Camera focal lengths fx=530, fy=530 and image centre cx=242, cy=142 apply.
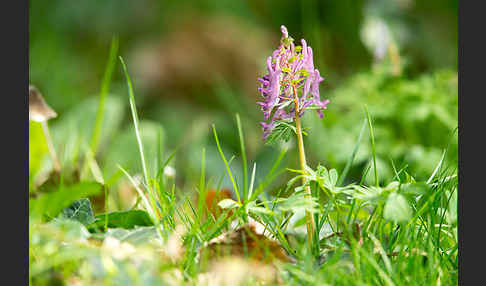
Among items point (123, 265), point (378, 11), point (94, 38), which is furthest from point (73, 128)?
point (94, 38)

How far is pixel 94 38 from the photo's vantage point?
365cm

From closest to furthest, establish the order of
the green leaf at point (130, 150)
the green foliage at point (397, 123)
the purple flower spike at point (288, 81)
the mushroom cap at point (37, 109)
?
the purple flower spike at point (288, 81)
the mushroom cap at point (37, 109)
the green leaf at point (130, 150)
the green foliage at point (397, 123)

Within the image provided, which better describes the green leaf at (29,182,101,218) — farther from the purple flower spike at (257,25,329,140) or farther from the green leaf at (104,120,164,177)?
the green leaf at (104,120,164,177)

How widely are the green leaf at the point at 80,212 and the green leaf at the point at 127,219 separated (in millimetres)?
25

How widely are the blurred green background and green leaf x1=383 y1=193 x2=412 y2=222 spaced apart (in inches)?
40.7

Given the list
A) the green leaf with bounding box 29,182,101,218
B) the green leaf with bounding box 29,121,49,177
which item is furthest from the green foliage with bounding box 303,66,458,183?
the green leaf with bounding box 29,182,101,218

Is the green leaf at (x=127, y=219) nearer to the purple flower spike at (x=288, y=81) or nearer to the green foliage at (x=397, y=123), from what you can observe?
the purple flower spike at (x=288, y=81)

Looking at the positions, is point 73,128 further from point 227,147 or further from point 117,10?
point 117,10

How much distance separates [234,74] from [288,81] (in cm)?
323

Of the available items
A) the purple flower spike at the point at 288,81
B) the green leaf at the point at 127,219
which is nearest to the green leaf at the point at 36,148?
the green leaf at the point at 127,219

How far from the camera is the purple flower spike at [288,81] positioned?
890mm

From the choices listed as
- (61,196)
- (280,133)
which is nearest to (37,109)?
(61,196)

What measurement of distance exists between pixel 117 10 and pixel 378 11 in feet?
5.66

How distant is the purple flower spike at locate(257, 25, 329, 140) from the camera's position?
2.92 feet
